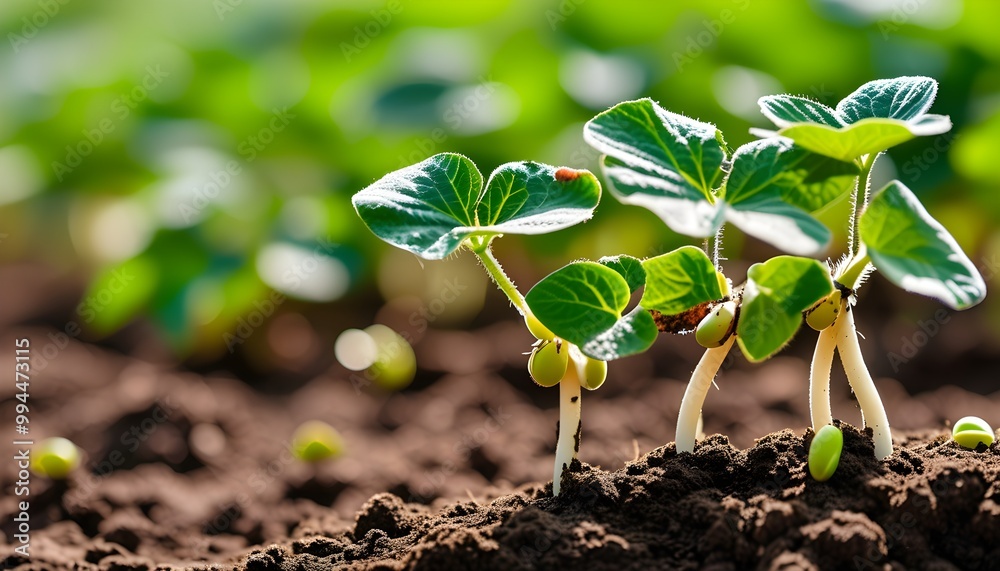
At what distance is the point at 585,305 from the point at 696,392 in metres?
0.20

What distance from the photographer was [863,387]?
0.99 meters

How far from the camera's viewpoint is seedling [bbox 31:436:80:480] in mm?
1563

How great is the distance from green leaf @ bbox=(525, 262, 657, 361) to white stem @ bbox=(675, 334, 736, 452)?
0.13 metres

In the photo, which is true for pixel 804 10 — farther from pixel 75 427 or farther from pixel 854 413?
pixel 75 427

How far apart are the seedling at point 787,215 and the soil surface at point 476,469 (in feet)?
0.40

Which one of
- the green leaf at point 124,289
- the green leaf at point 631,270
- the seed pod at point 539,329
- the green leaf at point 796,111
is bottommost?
the seed pod at point 539,329

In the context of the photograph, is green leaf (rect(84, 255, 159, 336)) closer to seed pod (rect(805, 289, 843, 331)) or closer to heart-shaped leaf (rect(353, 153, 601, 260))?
heart-shaped leaf (rect(353, 153, 601, 260))

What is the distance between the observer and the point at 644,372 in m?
2.06

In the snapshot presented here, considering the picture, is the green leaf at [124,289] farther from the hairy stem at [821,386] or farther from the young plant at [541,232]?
the hairy stem at [821,386]

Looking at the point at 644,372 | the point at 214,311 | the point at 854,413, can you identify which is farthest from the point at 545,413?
the point at 214,311

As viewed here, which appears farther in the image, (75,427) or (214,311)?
(214,311)

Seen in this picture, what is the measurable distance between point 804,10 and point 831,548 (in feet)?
7.28

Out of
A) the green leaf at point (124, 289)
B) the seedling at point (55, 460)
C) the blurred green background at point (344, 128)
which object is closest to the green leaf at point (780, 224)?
the seedling at point (55, 460)

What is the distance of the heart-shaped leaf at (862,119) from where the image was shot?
820 mm
